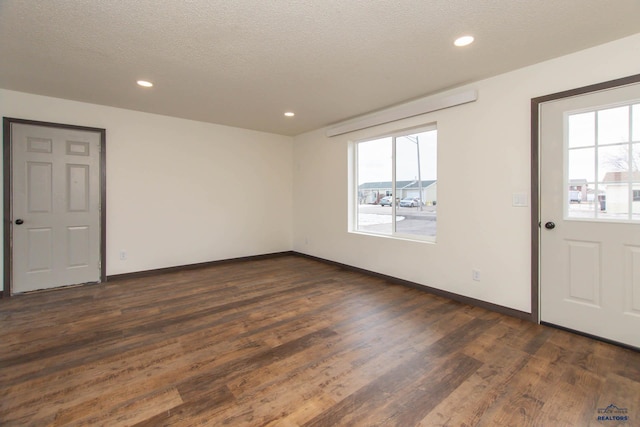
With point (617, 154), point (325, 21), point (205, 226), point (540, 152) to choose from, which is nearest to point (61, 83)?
point (205, 226)

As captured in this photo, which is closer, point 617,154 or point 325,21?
point 325,21

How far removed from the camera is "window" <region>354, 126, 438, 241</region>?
3.87 meters

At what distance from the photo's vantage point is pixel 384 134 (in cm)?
437

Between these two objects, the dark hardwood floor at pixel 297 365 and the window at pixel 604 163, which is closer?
the dark hardwood floor at pixel 297 365

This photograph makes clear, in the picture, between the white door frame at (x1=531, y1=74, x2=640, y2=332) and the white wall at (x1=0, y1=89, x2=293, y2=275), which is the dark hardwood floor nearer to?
the white door frame at (x1=531, y1=74, x2=640, y2=332)

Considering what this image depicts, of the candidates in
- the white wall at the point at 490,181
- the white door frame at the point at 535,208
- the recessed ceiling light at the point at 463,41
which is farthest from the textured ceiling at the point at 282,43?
the white door frame at the point at 535,208

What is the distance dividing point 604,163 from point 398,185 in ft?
7.39

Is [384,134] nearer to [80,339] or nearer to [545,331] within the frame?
[545,331]

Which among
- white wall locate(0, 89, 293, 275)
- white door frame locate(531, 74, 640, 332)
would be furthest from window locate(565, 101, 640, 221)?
white wall locate(0, 89, 293, 275)

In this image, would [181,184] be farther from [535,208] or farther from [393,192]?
[535,208]

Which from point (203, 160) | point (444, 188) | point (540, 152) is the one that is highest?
point (203, 160)

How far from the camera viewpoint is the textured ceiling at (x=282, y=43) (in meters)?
2.03

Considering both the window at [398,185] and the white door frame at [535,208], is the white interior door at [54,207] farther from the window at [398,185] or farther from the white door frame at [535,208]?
the white door frame at [535,208]

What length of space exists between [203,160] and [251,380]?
4.00m
